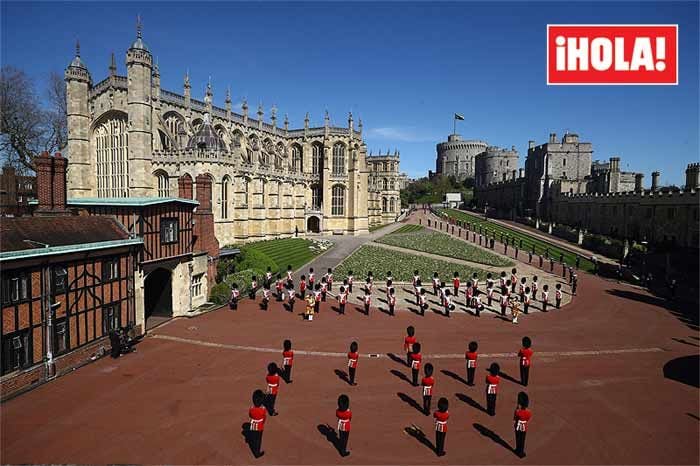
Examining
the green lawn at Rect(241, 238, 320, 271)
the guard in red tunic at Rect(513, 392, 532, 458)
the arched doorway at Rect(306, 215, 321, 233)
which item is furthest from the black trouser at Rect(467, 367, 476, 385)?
the arched doorway at Rect(306, 215, 321, 233)

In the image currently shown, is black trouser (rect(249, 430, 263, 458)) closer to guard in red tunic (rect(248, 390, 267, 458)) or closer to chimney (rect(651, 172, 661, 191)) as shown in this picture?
guard in red tunic (rect(248, 390, 267, 458))

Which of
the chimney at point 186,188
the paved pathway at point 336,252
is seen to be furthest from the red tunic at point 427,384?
the paved pathway at point 336,252

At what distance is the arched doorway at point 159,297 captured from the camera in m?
20.1

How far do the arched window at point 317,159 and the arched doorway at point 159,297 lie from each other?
39.9 m

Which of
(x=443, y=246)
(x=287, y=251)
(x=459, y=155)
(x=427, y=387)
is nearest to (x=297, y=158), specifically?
(x=287, y=251)

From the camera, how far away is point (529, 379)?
13430 millimetres

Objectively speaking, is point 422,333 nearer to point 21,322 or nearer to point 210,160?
point 21,322

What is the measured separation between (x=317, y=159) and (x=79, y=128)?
2927cm

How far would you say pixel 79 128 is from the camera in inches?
1548

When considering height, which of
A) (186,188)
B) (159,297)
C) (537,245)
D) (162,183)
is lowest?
(159,297)

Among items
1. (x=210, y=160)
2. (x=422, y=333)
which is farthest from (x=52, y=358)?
(x=210, y=160)

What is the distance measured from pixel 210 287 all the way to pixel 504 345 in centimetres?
1615

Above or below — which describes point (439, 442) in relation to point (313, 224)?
below

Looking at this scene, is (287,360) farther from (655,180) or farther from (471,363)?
(655,180)
